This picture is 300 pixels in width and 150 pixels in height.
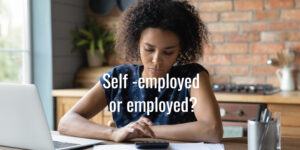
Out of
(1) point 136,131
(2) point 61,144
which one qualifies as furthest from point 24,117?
(1) point 136,131

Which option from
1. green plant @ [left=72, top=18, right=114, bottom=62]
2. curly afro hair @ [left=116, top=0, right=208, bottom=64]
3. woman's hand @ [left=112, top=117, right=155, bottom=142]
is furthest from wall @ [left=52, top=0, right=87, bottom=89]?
woman's hand @ [left=112, top=117, right=155, bottom=142]

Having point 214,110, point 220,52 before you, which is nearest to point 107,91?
point 214,110

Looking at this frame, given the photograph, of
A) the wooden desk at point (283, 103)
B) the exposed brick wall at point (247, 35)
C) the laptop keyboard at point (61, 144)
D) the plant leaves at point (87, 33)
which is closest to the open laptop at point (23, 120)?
the laptop keyboard at point (61, 144)

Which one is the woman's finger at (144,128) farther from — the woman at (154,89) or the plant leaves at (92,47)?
the plant leaves at (92,47)

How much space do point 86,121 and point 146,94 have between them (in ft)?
1.11

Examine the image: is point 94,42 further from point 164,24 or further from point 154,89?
point 164,24

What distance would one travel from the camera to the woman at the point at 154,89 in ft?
5.32

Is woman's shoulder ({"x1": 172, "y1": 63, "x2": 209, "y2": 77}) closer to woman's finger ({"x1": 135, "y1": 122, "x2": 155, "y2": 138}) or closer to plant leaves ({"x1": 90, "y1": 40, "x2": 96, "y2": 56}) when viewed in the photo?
woman's finger ({"x1": 135, "y1": 122, "x2": 155, "y2": 138})

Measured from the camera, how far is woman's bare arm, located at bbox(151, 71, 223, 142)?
1.60 m

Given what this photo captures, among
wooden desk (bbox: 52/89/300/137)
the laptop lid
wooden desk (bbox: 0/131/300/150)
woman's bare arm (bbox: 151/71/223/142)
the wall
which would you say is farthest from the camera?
the wall

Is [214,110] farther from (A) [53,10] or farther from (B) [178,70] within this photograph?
(A) [53,10]

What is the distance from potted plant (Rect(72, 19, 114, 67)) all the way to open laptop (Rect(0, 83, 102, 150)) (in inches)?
86.3

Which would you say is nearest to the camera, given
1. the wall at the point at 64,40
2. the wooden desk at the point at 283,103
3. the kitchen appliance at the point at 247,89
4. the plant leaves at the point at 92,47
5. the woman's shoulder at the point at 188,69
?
the woman's shoulder at the point at 188,69

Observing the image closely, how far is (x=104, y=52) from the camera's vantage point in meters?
3.77
